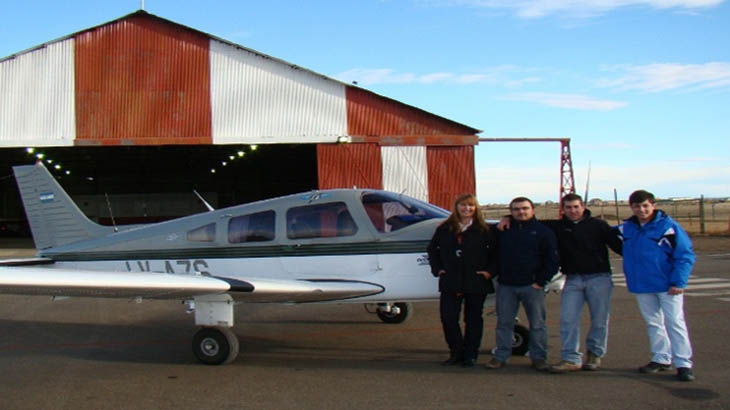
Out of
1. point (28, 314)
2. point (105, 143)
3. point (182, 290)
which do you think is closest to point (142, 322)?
point (28, 314)

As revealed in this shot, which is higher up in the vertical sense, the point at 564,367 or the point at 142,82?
the point at 142,82

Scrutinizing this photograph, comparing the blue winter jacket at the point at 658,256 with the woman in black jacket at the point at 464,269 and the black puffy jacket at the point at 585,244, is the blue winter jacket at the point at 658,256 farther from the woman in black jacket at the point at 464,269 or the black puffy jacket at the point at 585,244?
the woman in black jacket at the point at 464,269

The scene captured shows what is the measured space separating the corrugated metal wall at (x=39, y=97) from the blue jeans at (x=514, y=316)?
1827 centimetres

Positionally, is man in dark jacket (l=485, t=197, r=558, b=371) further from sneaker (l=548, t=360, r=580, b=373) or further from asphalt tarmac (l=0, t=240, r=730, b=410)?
asphalt tarmac (l=0, t=240, r=730, b=410)

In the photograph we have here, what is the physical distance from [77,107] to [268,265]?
16103 mm

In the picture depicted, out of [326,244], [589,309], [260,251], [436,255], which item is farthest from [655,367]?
[260,251]

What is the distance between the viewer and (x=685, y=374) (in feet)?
16.6

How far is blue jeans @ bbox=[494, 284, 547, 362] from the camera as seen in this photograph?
18.1 feet

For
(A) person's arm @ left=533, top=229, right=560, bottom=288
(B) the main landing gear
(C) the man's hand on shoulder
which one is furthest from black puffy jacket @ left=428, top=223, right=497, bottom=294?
(B) the main landing gear

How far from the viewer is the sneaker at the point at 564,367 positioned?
542cm

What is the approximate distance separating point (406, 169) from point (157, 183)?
27223 millimetres

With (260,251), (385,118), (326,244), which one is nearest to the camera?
(326,244)

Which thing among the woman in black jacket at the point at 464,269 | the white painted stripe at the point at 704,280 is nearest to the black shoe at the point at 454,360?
the woman in black jacket at the point at 464,269

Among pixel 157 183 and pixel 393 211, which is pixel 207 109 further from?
pixel 157 183
